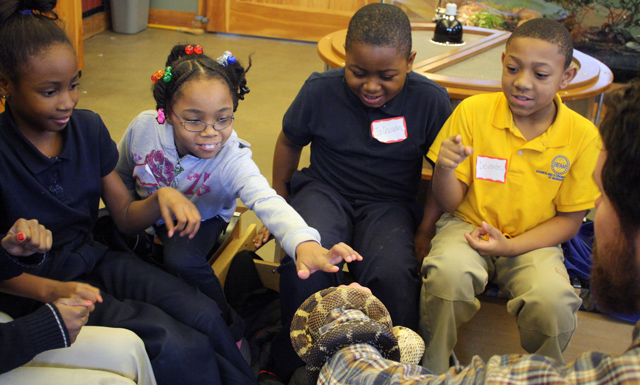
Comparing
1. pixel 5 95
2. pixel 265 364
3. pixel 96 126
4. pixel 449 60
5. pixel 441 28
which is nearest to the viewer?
pixel 5 95

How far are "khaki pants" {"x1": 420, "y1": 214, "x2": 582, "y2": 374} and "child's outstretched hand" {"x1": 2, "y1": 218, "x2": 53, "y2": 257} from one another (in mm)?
1057

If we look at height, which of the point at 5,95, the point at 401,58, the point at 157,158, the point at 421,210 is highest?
the point at 401,58

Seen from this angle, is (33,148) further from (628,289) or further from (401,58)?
(628,289)

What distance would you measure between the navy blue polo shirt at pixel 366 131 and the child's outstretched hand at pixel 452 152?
36 centimetres

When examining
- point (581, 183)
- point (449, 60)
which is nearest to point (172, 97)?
point (581, 183)

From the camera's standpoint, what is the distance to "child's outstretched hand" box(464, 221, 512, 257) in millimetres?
1632

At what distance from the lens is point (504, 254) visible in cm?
167

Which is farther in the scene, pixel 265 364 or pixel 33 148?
pixel 265 364

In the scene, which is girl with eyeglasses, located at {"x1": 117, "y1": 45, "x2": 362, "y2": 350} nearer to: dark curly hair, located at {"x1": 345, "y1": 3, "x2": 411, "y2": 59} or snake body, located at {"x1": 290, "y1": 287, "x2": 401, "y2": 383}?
snake body, located at {"x1": 290, "y1": 287, "x2": 401, "y2": 383}

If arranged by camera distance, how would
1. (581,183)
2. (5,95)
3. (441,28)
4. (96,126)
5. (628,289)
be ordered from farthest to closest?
(441,28)
(581,183)
(96,126)
(5,95)
(628,289)

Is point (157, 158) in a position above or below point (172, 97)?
below

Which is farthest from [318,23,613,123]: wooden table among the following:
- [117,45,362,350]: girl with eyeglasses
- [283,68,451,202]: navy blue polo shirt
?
[117,45,362,350]: girl with eyeglasses

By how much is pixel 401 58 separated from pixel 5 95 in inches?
46.6

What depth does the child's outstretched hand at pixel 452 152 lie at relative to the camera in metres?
1.54
